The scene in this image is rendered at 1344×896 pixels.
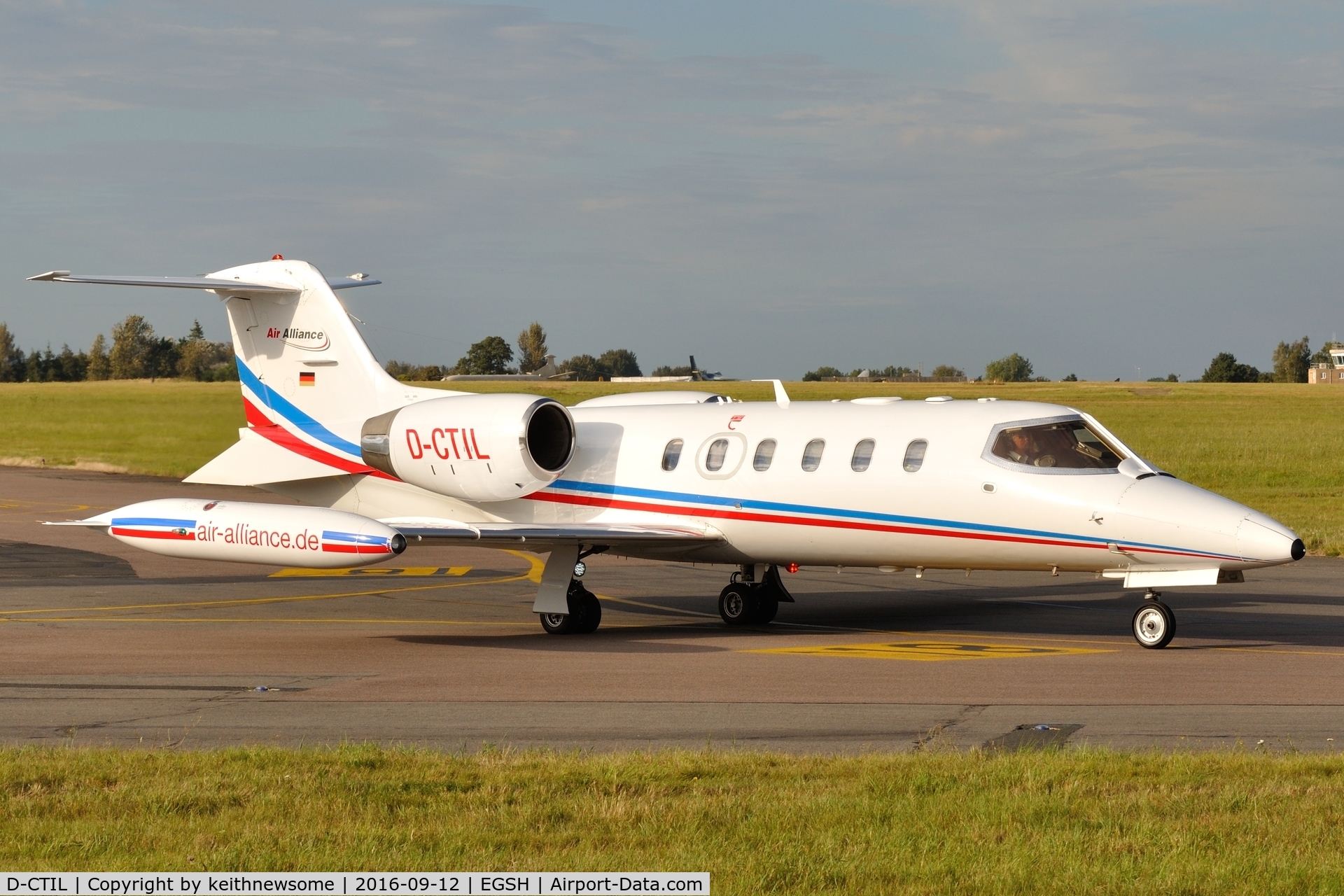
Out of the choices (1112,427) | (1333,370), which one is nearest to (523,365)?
(1112,427)

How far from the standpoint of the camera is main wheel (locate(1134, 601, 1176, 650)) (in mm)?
17031

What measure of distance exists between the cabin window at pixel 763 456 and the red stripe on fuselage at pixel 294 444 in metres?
5.95

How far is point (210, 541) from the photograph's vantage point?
57.3 feet

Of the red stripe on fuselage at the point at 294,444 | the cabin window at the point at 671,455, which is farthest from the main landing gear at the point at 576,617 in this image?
the red stripe on fuselage at the point at 294,444

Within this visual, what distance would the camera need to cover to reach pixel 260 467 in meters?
23.0

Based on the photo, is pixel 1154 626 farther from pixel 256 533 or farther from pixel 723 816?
pixel 256 533

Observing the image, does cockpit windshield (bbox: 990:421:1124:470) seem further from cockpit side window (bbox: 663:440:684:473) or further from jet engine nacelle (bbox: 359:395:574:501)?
jet engine nacelle (bbox: 359:395:574:501)

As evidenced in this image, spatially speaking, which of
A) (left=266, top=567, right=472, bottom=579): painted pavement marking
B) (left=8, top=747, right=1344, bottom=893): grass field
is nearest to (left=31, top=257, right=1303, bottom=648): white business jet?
(left=266, top=567, right=472, bottom=579): painted pavement marking

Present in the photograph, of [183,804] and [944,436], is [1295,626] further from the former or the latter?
[183,804]

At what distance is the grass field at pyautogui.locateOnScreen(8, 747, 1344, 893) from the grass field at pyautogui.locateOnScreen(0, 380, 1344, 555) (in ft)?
70.9

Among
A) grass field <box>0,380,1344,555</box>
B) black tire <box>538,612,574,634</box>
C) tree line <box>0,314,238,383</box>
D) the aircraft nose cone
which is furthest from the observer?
tree line <box>0,314,238,383</box>

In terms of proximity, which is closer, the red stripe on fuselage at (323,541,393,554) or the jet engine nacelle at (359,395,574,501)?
the red stripe on fuselage at (323,541,393,554)

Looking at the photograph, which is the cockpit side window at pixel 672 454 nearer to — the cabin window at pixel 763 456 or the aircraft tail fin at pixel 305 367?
the cabin window at pixel 763 456

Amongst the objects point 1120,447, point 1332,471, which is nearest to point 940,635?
point 1120,447
